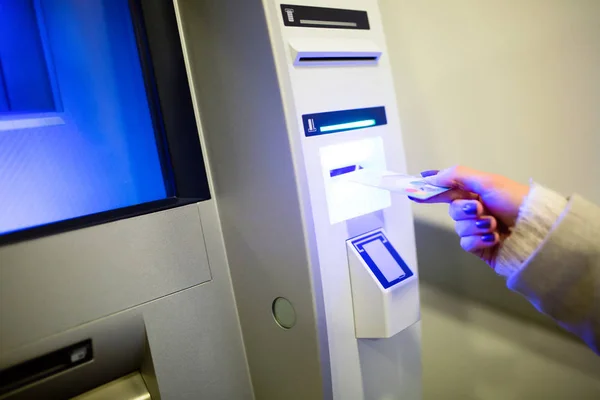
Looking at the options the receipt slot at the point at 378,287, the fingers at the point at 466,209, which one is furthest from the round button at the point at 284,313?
the fingers at the point at 466,209

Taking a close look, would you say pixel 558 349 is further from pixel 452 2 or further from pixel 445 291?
pixel 452 2

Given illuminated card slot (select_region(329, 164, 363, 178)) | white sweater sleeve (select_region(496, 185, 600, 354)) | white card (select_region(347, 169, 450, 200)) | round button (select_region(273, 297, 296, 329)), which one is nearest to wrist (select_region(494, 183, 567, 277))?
white sweater sleeve (select_region(496, 185, 600, 354))

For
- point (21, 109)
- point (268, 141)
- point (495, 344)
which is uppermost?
point (21, 109)

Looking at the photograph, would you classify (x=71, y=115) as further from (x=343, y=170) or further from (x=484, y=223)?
(x=484, y=223)

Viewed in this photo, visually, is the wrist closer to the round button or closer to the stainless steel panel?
the round button

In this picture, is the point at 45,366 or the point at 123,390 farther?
the point at 123,390

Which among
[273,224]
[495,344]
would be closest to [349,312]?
[273,224]

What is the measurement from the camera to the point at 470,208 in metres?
0.77

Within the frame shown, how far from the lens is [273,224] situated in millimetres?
776

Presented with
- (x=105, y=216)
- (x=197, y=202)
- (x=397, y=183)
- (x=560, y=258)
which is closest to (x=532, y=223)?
(x=560, y=258)

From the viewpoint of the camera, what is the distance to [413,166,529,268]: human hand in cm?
77

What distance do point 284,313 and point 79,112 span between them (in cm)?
53

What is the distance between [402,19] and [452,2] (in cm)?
12

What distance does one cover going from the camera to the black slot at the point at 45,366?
684 mm
